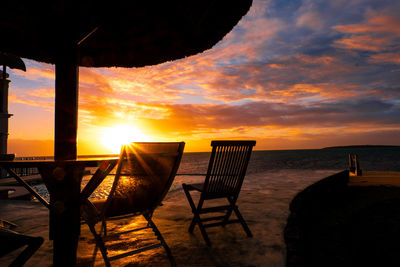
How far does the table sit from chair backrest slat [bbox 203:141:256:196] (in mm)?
1188

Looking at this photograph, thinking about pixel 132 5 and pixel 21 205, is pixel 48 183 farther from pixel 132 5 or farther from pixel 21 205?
pixel 21 205

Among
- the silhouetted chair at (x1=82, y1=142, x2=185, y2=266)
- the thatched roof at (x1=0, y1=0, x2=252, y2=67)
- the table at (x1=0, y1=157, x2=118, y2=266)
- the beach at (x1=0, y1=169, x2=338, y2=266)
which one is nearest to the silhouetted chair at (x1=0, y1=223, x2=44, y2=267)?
the table at (x1=0, y1=157, x2=118, y2=266)

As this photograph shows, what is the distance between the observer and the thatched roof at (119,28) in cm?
257

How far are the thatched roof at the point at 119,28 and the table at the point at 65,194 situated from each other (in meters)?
1.44

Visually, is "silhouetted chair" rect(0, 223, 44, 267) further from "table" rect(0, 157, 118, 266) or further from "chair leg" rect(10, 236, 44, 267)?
"table" rect(0, 157, 118, 266)

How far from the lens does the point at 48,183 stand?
193cm

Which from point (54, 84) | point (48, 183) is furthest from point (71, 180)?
point (54, 84)

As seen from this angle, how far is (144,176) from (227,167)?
1046mm

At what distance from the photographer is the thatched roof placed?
2574 mm

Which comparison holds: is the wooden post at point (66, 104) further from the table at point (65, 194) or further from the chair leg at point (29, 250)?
the chair leg at point (29, 250)

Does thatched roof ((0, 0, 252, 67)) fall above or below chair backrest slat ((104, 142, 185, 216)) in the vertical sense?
above

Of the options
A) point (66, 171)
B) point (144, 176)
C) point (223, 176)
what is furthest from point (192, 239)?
point (66, 171)

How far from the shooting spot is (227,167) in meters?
2.92

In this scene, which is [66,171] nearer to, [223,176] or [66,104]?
[66,104]
